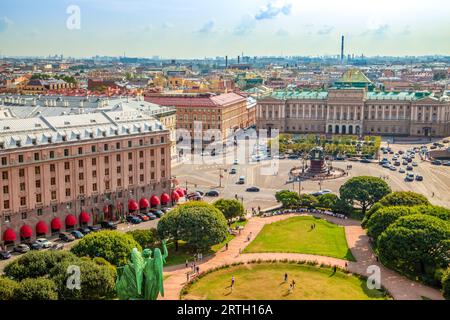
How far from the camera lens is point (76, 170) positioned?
8531cm

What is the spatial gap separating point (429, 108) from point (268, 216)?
11193 cm

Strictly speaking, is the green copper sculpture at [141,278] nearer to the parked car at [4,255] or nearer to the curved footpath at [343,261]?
the curved footpath at [343,261]

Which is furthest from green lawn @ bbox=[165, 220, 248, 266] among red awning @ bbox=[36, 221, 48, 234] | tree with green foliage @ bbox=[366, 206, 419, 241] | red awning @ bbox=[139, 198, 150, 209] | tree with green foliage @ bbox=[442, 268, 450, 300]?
tree with green foliage @ bbox=[442, 268, 450, 300]

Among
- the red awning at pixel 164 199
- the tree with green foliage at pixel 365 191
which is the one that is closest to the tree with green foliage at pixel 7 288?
the red awning at pixel 164 199

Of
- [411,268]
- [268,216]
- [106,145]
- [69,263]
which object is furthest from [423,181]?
[69,263]

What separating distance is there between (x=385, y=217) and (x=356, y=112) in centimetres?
12165

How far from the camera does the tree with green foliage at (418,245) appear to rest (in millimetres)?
62250

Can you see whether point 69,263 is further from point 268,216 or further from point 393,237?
point 268,216

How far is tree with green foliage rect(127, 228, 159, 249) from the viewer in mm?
71438

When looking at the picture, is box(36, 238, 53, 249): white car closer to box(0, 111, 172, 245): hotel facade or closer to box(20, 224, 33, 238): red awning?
box(20, 224, 33, 238): red awning

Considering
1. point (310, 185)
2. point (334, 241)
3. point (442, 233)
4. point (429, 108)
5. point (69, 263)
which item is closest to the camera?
point (69, 263)

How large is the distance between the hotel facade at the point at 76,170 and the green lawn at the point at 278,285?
29106 millimetres

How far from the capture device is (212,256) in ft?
238

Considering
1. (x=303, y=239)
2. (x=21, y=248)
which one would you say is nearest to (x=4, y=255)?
(x=21, y=248)
